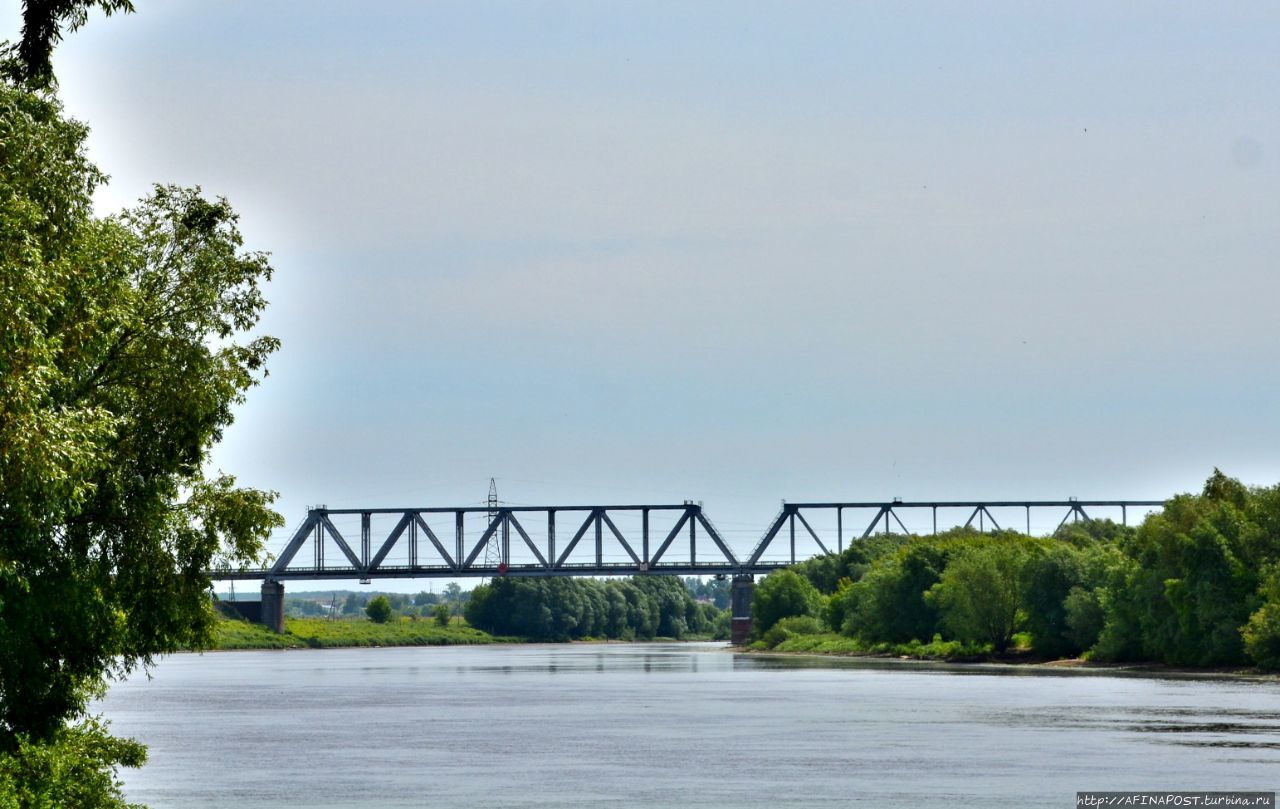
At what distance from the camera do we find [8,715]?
3152 centimetres

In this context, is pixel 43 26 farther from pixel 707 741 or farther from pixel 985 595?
pixel 985 595

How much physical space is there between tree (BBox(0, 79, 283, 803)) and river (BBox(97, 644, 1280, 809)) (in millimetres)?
6270

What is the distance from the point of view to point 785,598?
16875cm

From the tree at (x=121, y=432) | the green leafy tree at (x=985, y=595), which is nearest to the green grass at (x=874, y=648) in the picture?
the green leafy tree at (x=985, y=595)

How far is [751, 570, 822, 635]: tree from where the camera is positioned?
6624 inches

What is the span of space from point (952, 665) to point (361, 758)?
76621 millimetres

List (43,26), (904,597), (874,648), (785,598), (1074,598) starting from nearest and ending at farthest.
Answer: (43,26)
(1074,598)
(904,597)
(874,648)
(785,598)

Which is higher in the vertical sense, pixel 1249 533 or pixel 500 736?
pixel 1249 533

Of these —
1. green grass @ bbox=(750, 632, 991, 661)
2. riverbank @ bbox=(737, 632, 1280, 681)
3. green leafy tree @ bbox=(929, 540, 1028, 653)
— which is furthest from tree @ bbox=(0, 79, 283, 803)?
green grass @ bbox=(750, 632, 991, 661)

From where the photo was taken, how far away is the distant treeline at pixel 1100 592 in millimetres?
94688

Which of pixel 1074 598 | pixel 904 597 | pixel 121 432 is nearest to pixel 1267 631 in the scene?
pixel 1074 598

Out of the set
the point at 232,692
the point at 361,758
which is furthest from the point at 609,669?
the point at 361,758

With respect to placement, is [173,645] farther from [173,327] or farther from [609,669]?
[609,669]

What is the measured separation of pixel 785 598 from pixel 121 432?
5517 inches
